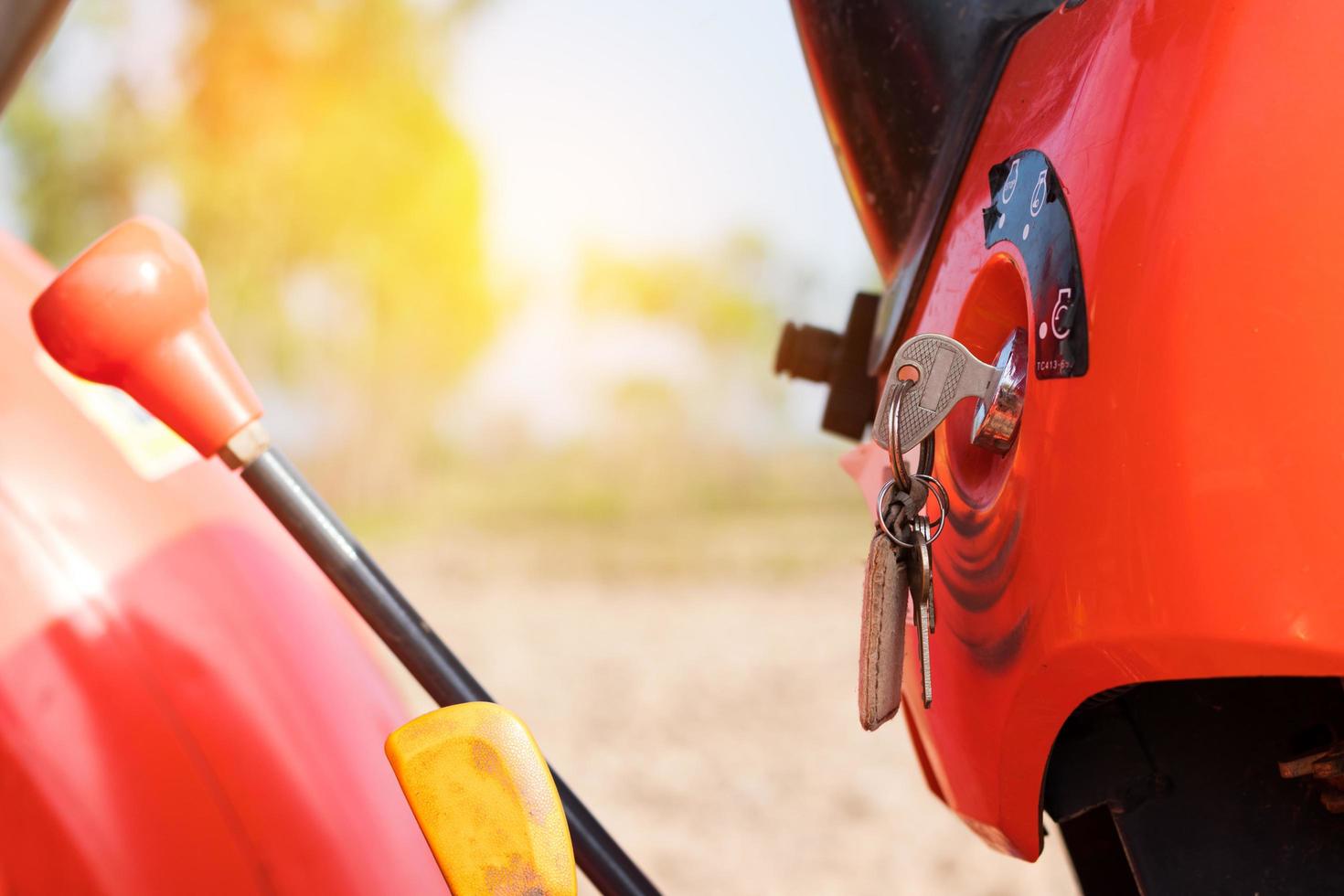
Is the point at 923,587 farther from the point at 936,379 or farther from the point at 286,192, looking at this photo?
the point at 286,192

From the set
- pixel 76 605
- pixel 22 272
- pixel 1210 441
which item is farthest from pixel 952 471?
pixel 22 272

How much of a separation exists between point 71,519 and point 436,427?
709 cm

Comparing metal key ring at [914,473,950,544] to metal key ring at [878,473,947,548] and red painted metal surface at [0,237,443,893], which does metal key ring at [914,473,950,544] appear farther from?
red painted metal surface at [0,237,443,893]

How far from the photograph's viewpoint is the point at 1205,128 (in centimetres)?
44

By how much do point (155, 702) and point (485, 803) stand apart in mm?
375

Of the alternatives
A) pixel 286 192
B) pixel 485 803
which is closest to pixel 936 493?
pixel 485 803

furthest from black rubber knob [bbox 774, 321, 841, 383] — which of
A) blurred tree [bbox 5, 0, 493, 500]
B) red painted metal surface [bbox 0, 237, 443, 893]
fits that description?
blurred tree [bbox 5, 0, 493, 500]

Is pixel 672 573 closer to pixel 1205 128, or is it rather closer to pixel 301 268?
pixel 301 268

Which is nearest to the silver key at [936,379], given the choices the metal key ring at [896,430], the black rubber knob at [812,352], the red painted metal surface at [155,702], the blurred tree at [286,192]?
the metal key ring at [896,430]

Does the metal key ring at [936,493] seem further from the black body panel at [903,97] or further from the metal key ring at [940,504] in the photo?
the black body panel at [903,97]

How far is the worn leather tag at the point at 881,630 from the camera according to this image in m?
0.54

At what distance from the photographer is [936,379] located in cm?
52

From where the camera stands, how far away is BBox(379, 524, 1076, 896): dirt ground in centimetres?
268

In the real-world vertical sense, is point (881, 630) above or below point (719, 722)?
above
